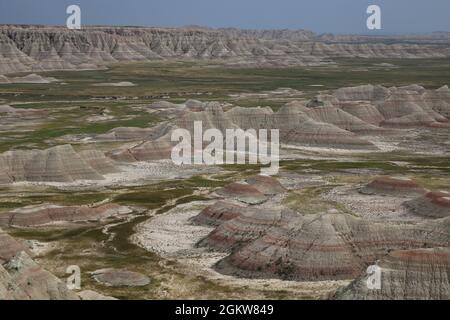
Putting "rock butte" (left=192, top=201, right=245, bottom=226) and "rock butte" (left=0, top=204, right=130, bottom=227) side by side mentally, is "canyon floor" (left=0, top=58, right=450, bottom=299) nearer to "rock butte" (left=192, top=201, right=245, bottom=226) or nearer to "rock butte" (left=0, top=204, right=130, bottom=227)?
"rock butte" (left=0, top=204, right=130, bottom=227)

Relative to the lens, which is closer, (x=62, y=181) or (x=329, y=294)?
(x=329, y=294)

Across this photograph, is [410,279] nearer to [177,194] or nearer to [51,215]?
[51,215]

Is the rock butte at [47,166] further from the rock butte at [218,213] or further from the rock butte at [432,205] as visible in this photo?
the rock butte at [432,205]

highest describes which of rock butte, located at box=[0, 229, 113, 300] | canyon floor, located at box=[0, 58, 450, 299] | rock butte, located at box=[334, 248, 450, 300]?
rock butte, located at box=[0, 229, 113, 300]

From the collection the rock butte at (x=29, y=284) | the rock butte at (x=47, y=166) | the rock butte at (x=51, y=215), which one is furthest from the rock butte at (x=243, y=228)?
the rock butte at (x=47, y=166)

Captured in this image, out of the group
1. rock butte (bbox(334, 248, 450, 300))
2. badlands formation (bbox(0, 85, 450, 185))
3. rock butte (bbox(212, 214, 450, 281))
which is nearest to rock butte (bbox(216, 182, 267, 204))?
badlands formation (bbox(0, 85, 450, 185))
